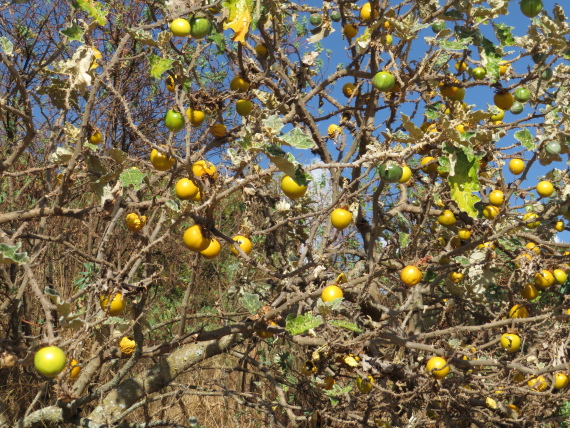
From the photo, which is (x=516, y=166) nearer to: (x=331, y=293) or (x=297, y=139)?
(x=331, y=293)

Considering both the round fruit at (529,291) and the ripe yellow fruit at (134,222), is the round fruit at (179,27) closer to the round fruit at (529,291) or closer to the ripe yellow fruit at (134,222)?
the ripe yellow fruit at (134,222)

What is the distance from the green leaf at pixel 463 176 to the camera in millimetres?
2010

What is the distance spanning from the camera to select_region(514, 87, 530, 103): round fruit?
285 cm

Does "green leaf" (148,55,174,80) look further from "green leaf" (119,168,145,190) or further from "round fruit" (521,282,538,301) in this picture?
"round fruit" (521,282,538,301)

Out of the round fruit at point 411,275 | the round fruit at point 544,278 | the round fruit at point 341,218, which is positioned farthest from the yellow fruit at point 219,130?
the round fruit at point 544,278

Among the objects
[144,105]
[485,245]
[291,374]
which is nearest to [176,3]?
[485,245]

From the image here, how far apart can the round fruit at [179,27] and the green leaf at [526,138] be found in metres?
1.66

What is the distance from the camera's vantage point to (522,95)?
285 cm

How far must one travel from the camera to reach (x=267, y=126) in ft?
5.52

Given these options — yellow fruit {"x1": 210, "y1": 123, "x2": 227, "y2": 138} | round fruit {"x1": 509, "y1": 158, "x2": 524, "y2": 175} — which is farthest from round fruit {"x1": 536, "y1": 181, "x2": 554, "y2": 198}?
yellow fruit {"x1": 210, "y1": 123, "x2": 227, "y2": 138}

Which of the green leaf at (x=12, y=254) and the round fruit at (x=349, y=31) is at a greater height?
the round fruit at (x=349, y=31)

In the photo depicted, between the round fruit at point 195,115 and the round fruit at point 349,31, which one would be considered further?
the round fruit at point 349,31

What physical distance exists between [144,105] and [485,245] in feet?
19.0


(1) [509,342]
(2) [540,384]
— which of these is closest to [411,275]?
(1) [509,342]
